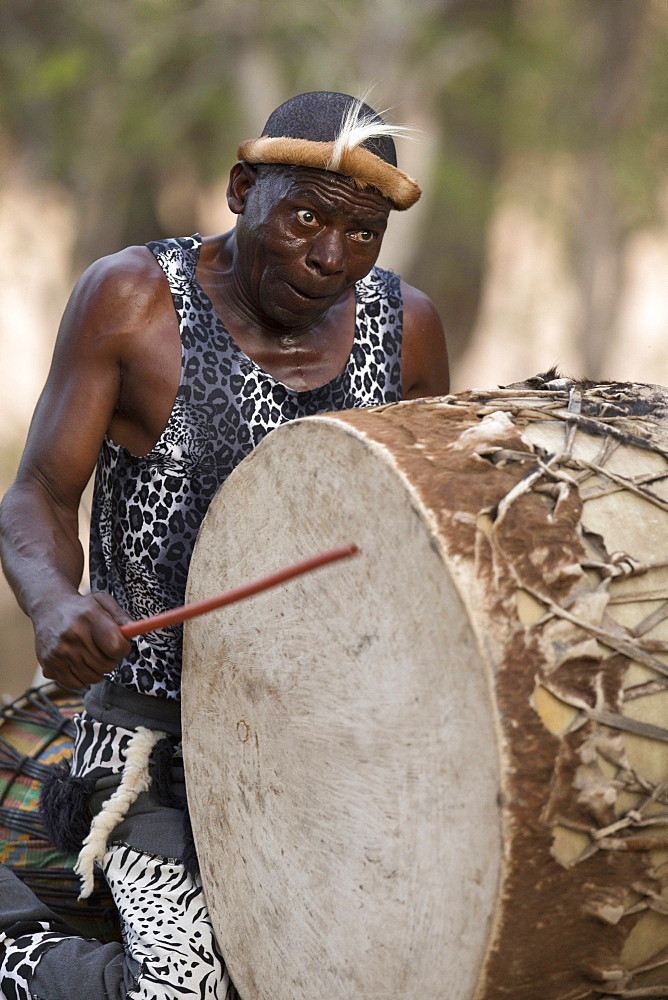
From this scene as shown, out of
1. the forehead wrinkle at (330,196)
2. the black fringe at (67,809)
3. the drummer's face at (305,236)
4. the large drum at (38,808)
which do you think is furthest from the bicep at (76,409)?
the large drum at (38,808)

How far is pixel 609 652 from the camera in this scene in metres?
1.50

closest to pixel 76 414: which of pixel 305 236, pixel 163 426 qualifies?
pixel 163 426

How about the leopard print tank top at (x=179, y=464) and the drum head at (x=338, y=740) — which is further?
the leopard print tank top at (x=179, y=464)

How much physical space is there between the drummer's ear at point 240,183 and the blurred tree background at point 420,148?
394 cm

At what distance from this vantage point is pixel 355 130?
6.79ft

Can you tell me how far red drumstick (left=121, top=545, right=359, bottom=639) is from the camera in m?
1.54

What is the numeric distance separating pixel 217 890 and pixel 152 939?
0.13 m

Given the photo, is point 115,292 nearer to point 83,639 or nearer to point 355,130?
point 355,130

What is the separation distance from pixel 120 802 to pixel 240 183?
1.11 metres

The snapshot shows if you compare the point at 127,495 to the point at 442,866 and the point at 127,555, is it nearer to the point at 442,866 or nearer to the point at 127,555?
the point at 127,555

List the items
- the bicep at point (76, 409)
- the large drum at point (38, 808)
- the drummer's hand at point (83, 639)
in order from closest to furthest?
1. the drummer's hand at point (83, 639)
2. the bicep at point (76, 409)
3. the large drum at point (38, 808)

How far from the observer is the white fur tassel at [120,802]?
212 centimetres

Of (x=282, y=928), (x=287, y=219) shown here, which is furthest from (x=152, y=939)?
(x=287, y=219)

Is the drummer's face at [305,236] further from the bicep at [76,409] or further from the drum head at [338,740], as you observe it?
the drum head at [338,740]
